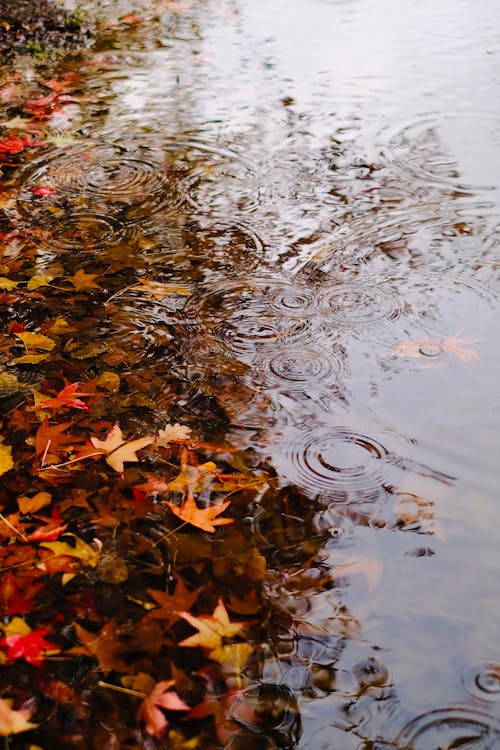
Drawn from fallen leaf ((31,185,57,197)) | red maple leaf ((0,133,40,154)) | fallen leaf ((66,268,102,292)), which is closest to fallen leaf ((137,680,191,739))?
fallen leaf ((66,268,102,292))

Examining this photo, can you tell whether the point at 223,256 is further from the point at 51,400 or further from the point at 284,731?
the point at 284,731

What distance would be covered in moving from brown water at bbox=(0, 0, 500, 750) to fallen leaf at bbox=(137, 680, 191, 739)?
0.62ft

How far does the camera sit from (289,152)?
3996 millimetres

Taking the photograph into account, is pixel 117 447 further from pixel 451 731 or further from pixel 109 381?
pixel 451 731

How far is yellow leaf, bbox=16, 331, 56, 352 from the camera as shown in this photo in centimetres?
247

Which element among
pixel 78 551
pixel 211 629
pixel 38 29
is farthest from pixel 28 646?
pixel 38 29

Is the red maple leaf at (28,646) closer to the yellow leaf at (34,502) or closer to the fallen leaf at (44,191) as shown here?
the yellow leaf at (34,502)

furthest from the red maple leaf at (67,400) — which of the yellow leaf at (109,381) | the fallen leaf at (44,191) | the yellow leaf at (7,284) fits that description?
the fallen leaf at (44,191)

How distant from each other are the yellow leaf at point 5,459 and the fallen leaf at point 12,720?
68 centimetres

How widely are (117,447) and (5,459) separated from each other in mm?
341

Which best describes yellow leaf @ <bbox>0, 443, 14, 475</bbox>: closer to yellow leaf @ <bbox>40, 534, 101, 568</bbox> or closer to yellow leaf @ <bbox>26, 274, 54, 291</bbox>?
yellow leaf @ <bbox>40, 534, 101, 568</bbox>

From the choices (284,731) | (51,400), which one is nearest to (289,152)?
(51,400)

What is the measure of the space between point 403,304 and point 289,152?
1.77m

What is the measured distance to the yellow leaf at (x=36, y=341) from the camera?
2475 mm
